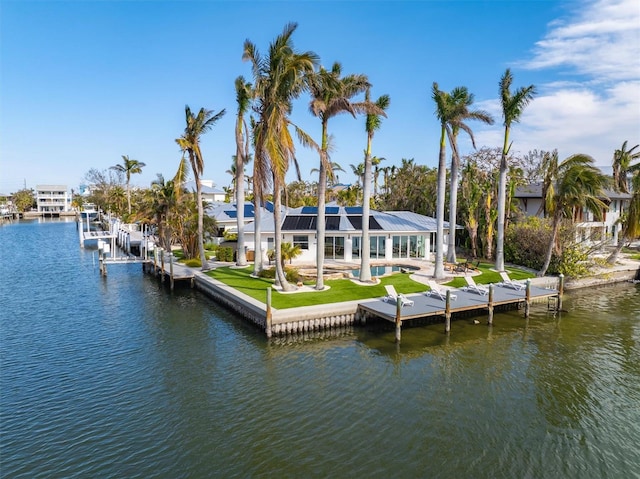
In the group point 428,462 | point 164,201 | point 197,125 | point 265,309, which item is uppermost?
point 197,125

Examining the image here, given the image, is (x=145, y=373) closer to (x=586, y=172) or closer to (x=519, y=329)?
(x=519, y=329)

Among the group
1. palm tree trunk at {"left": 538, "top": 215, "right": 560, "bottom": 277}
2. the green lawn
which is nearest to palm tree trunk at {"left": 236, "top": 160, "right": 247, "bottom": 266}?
the green lawn

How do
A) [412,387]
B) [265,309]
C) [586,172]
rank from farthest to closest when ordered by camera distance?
[586,172] → [265,309] → [412,387]

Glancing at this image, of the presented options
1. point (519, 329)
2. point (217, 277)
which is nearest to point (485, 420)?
point (519, 329)

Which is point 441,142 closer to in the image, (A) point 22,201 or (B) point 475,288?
(B) point 475,288

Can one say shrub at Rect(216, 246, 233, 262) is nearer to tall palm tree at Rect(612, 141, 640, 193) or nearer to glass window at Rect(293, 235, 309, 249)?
glass window at Rect(293, 235, 309, 249)

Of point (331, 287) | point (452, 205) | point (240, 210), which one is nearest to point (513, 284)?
point (452, 205)
